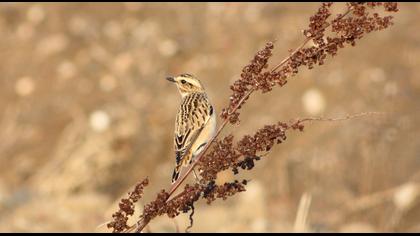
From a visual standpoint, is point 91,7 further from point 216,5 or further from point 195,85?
point 195,85

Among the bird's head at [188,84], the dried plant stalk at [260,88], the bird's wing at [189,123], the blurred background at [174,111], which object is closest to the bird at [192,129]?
the bird's wing at [189,123]

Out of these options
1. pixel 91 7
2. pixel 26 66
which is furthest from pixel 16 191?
pixel 91 7

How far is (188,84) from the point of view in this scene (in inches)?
291

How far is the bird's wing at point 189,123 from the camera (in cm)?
600

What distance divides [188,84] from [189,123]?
3.68 ft

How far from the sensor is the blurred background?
13.3 metres

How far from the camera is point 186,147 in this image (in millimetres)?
5969

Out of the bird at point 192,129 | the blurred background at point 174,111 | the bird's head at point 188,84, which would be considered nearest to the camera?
the bird at point 192,129

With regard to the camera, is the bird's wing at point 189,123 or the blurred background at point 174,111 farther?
the blurred background at point 174,111

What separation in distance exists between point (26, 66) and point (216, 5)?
4419mm

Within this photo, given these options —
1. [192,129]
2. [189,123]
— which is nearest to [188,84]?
[189,123]

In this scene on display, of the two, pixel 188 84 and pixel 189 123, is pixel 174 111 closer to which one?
pixel 188 84

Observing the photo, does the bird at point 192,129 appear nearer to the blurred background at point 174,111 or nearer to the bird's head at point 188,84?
the bird's head at point 188,84

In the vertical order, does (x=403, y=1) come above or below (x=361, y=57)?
above
